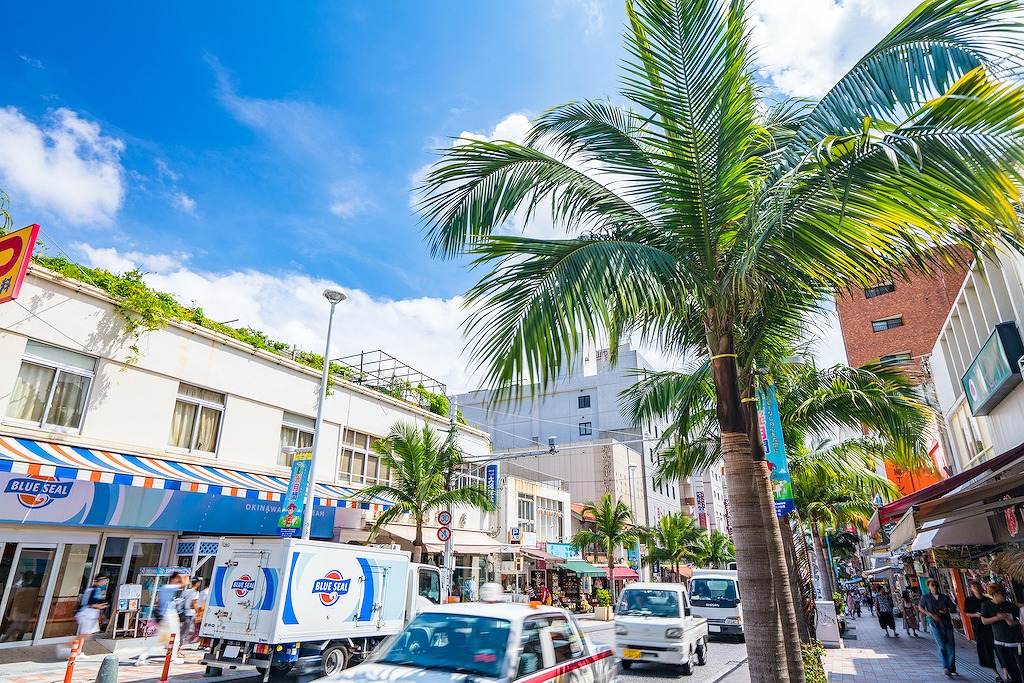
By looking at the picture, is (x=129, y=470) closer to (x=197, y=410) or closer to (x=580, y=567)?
(x=197, y=410)

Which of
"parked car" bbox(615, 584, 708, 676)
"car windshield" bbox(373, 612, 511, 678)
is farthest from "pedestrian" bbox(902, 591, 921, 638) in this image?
"car windshield" bbox(373, 612, 511, 678)

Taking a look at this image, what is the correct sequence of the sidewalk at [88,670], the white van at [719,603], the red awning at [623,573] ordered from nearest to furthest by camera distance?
the sidewalk at [88,670] → the white van at [719,603] → the red awning at [623,573]

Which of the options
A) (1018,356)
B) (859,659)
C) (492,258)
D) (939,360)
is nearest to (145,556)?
(492,258)

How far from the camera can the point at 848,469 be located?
51.9 feet

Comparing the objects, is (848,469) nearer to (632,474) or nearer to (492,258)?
(492,258)

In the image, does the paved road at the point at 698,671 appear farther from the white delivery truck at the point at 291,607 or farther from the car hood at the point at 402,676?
the car hood at the point at 402,676

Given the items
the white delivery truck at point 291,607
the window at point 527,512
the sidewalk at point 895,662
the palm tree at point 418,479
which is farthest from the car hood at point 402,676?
the window at point 527,512

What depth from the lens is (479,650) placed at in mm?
5887

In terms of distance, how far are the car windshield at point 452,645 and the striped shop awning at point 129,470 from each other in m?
10.3

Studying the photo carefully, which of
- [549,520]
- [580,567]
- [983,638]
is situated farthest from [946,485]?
[549,520]

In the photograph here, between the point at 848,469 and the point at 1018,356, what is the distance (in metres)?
6.34

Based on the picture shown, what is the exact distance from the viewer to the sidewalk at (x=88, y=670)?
36.0 ft

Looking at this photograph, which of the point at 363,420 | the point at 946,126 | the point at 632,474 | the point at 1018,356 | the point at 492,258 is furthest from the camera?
the point at 632,474

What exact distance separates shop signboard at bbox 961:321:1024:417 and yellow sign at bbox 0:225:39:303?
17112 mm
